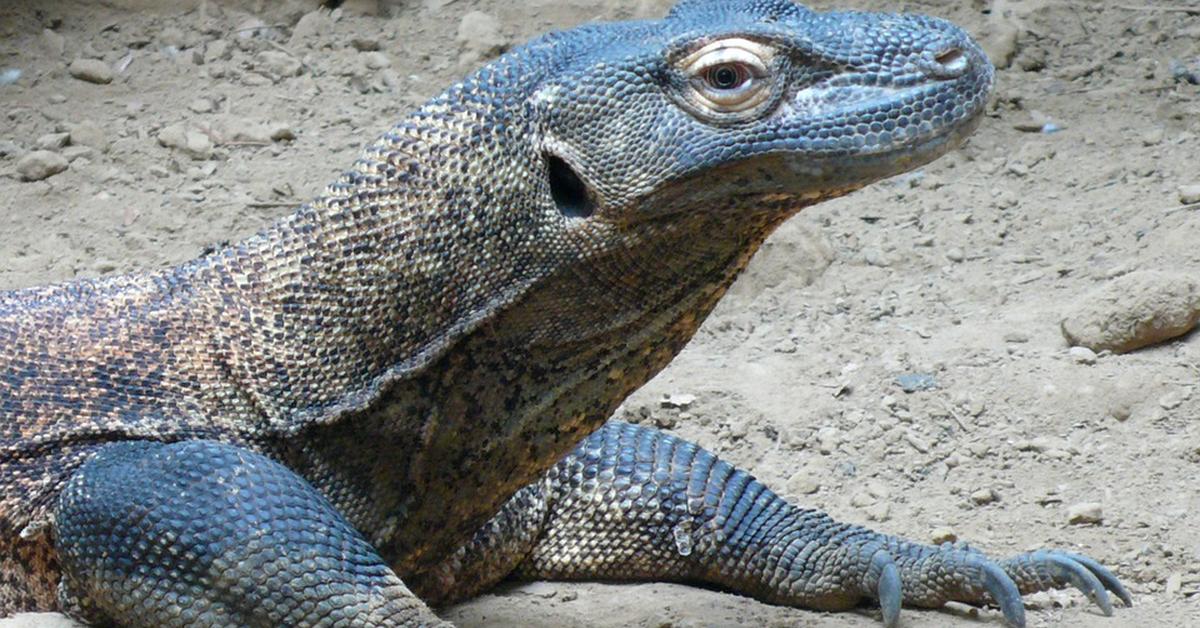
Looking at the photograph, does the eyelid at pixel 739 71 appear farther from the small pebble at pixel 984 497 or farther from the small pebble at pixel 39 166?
the small pebble at pixel 39 166

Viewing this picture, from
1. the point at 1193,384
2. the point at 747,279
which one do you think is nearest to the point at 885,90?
the point at 1193,384

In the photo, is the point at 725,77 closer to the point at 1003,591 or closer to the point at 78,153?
the point at 1003,591

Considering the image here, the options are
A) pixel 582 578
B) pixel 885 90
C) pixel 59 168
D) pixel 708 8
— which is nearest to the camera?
pixel 885 90

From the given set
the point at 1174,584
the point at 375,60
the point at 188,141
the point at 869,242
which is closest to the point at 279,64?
the point at 375,60

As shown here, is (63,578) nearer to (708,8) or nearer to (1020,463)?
(708,8)

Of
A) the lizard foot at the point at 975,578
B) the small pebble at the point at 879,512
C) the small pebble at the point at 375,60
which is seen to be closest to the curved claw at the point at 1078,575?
the lizard foot at the point at 975,578

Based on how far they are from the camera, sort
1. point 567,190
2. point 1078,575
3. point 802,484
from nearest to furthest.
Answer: point 567,190, point 1078,575, point 802,484

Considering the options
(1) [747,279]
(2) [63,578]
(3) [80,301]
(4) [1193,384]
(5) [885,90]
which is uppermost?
(5) [885,90]

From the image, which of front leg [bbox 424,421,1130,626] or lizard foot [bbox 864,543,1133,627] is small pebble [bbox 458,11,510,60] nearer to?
front leg [bbox 424,421,1130,626]
